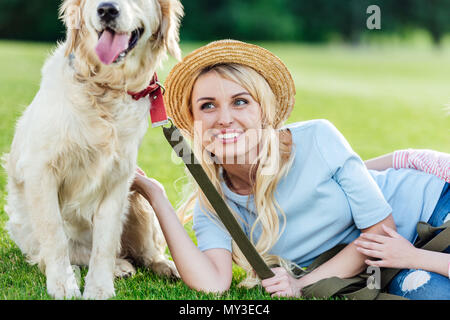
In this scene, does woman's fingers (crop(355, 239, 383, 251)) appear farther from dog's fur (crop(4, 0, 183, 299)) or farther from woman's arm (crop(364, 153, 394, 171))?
dog's fur (crop(4, 0, 183, 299))

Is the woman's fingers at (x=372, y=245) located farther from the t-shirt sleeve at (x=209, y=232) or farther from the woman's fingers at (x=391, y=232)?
the t-shirt sleeve at (x=209, y=232)

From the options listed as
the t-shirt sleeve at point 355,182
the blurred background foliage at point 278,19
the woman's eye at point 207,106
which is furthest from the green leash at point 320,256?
the blurred background foliage at point 278,19

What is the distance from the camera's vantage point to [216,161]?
3164 mm

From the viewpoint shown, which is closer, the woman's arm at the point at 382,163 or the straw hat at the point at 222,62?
the straw hat at the point at 222,62

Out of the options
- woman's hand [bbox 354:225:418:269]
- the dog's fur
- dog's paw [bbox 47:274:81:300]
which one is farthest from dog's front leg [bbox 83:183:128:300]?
woman's hand [bbox 354:225:418:269]

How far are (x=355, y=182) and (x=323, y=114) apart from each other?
304 inches

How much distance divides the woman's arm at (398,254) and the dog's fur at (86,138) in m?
1.23

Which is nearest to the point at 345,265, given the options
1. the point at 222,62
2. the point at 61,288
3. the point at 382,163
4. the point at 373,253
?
the point at 373,253

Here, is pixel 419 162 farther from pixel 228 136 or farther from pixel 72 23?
pixel 72 23

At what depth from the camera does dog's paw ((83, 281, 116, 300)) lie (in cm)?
278

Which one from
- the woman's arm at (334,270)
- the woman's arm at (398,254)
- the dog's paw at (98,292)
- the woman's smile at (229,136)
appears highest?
the woman's smile at (229,136)

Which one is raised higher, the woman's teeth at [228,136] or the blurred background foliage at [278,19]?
the woman's teeth at [228,136]

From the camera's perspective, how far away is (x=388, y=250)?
9.19 feet

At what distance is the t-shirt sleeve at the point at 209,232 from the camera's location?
3.03 metres
